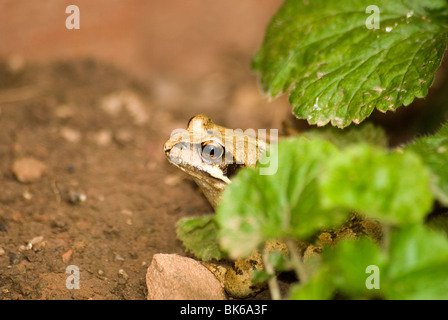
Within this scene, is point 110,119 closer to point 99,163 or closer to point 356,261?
point 99,163

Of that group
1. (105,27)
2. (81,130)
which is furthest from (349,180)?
(105,27)

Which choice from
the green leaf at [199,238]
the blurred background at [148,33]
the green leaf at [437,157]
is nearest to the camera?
the green leaf at [437,157]

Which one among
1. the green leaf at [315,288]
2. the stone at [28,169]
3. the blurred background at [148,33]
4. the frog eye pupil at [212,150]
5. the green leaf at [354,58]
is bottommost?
the green leaf at [315,288]

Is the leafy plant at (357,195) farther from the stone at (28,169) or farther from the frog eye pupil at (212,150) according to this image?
the stone at (28,169)

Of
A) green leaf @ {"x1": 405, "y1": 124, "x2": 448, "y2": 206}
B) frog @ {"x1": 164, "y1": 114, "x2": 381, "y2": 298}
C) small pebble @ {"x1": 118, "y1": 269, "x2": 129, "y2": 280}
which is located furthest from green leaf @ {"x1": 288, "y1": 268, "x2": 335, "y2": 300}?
small pebble @ {"x1": 118, "y1": 269, "x2": 129, "y2": 280}

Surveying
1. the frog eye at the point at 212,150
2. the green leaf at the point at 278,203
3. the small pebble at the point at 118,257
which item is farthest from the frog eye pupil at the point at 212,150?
the green leaf at the point at 278,203

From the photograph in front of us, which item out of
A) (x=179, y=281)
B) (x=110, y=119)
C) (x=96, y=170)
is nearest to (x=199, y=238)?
(x=179, y=281)

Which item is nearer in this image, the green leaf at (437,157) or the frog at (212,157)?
the green leaf at (437,157)
